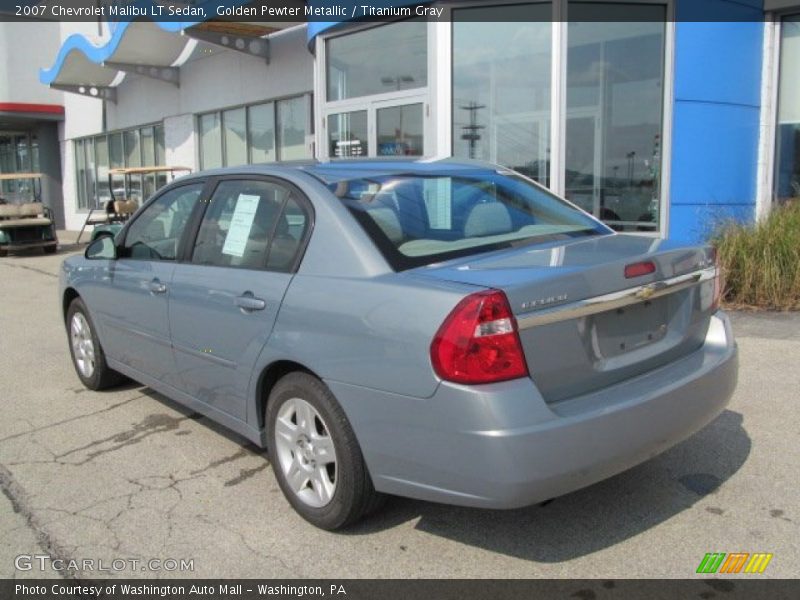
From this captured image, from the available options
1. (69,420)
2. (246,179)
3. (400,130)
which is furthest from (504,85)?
(69,420)

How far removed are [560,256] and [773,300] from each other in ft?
17.5

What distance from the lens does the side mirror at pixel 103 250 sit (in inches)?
197

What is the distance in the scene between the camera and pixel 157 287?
4.31 m

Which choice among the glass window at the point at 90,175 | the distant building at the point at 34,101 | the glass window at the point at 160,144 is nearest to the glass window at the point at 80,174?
the glass window at the point at 90,175

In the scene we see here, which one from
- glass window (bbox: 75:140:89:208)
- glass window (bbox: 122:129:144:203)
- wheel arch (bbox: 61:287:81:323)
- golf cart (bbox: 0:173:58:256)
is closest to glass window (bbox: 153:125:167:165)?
glass window (bbox: 122:129:144:203)

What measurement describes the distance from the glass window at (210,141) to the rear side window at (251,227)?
45.1 feet

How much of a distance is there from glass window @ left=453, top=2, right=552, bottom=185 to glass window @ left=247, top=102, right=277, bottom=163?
21.9 feet

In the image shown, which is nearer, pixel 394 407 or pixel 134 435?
pixel 394 407

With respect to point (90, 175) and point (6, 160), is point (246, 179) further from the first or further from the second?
point (6, 160)

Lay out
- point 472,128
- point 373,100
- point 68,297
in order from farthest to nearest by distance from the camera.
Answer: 1. point 373,100
2. point 472,128
3. point 68,297

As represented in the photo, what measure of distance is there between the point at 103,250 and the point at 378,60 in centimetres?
664

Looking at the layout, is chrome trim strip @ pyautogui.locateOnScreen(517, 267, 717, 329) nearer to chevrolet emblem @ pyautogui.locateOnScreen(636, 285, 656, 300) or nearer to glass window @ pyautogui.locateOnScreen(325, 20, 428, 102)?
chevrolet emblem @ pyautogui.locateOnScreen(636, 285, 656, 300)

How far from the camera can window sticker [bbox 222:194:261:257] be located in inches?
150

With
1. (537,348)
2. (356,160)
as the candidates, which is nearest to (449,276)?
(537,348)
